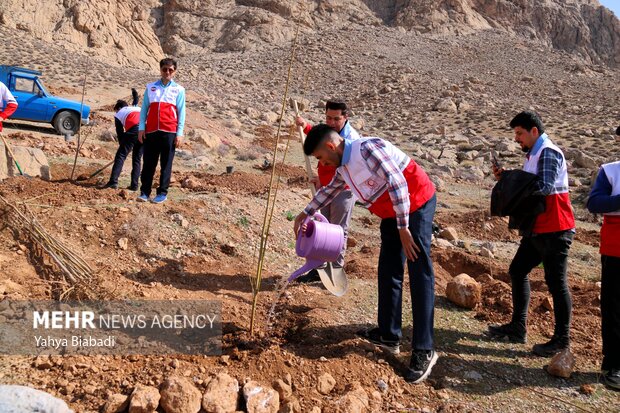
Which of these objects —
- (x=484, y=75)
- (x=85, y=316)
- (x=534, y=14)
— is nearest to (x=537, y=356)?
(x=85, y=316)

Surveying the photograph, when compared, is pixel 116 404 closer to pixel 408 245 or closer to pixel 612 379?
pixel 408 245

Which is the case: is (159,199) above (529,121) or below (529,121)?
below

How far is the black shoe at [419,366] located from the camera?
112 inches

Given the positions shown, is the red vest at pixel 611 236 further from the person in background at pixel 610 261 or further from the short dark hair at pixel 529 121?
the short dark hair at pixel 529 121

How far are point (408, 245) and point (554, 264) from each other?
3.52 feet

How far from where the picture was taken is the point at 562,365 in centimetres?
308

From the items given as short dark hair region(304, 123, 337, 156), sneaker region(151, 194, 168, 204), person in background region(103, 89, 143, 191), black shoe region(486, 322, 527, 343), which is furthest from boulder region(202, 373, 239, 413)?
person in background region(103, 89, 143, 191)

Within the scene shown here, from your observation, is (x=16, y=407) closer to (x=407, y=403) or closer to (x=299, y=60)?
(x=407, y=403)

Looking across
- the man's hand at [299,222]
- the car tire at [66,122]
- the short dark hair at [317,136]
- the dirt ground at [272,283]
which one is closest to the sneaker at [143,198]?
the dirt ground at [272,283]

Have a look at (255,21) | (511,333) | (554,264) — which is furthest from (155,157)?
(255,21)

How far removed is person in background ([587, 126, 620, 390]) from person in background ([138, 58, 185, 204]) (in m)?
3.61

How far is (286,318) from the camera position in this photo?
349 cm

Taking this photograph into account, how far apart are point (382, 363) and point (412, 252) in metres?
0.67

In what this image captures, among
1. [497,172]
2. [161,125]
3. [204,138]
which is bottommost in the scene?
[204,138]
